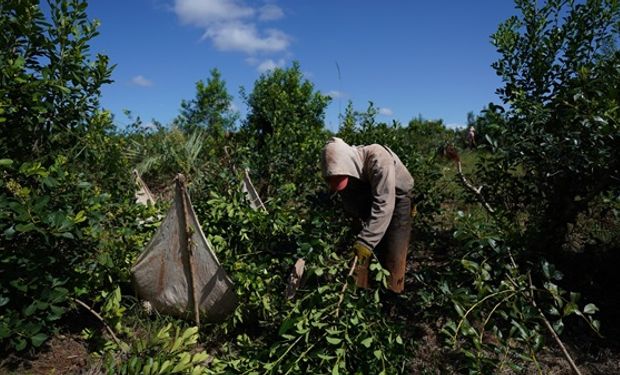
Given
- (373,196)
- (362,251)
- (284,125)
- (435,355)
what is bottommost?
(435,355)

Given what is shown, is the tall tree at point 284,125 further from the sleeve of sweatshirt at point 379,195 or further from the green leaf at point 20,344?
the green leaf at point 20,344

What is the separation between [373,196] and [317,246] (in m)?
0.49

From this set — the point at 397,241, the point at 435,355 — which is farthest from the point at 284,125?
the point at 435,355

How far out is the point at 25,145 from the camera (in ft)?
8.06

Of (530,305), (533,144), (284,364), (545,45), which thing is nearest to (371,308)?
(284,364)

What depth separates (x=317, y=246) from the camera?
8.16 ft

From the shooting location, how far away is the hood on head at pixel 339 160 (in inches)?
100

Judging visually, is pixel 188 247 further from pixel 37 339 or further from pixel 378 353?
pixel 378 353

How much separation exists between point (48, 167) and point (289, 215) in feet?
5.17

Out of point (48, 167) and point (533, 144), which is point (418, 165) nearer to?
point (533, 144)

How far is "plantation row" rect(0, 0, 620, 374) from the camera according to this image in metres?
2.18

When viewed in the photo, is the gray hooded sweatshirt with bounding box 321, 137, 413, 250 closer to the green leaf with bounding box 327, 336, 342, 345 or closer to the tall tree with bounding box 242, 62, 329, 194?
the green leaf with bounding box 327, 336, 342, 345

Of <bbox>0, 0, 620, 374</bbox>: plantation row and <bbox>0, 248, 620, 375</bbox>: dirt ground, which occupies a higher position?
<bbox>0, 0, 620, 374</bbox>: plantation row

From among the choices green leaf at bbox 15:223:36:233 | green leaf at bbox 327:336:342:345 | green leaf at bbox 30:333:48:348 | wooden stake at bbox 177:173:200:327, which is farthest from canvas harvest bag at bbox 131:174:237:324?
green leaf at bbox 327:336:342:345
